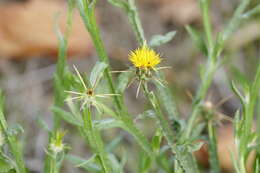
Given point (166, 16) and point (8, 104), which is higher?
point (166, 16)

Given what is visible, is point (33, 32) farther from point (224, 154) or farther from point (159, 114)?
point (159, 114)

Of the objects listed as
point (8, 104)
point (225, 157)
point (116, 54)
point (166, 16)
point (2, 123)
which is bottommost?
point (225, 157)

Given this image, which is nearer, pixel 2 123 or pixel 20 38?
pixel 2 123

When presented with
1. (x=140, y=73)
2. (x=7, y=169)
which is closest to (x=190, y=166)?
(x=140, y=73)

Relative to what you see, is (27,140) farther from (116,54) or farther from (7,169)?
(7,169)

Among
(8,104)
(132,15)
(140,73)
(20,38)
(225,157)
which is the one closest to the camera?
(140,73)

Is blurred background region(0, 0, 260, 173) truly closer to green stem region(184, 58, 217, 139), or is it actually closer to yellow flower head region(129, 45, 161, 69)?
green stem region(184, 58, 217, 139)

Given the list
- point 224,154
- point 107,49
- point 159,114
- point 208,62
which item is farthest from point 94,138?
point 107,49
